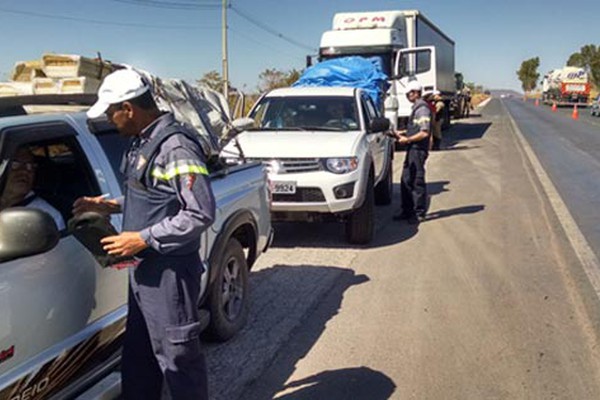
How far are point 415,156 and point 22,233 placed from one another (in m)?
6.92

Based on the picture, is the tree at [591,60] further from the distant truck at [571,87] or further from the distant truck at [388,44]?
the distant truck at [388,44]

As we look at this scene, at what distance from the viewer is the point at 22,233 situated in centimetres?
219

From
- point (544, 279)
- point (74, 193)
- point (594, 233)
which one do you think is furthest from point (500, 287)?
point (74, 193)

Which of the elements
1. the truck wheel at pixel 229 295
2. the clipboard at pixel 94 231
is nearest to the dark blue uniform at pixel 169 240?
the clipboard at pixel 94 231

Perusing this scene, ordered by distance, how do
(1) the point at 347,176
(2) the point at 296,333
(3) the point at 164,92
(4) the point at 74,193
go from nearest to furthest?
1. (4) the point at 74,193
2. (2) the point at 296,333
3. (3) the point at 164,92
4. (1) the point at 347,176

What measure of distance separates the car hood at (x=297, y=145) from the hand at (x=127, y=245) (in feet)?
14.8

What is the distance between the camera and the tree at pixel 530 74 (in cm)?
12950

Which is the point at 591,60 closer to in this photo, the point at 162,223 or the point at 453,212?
the point at 453,212

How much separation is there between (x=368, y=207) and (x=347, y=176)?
59 centimetres

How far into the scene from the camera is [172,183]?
2.53 metres

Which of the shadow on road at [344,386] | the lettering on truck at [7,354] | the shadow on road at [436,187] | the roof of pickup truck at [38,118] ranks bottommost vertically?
the shadow on road at [344,386]

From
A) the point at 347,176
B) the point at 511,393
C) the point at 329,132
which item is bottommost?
the point at 511,393

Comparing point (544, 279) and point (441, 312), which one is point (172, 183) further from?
point (544, 279)

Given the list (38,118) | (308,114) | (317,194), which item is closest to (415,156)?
(308,114)
